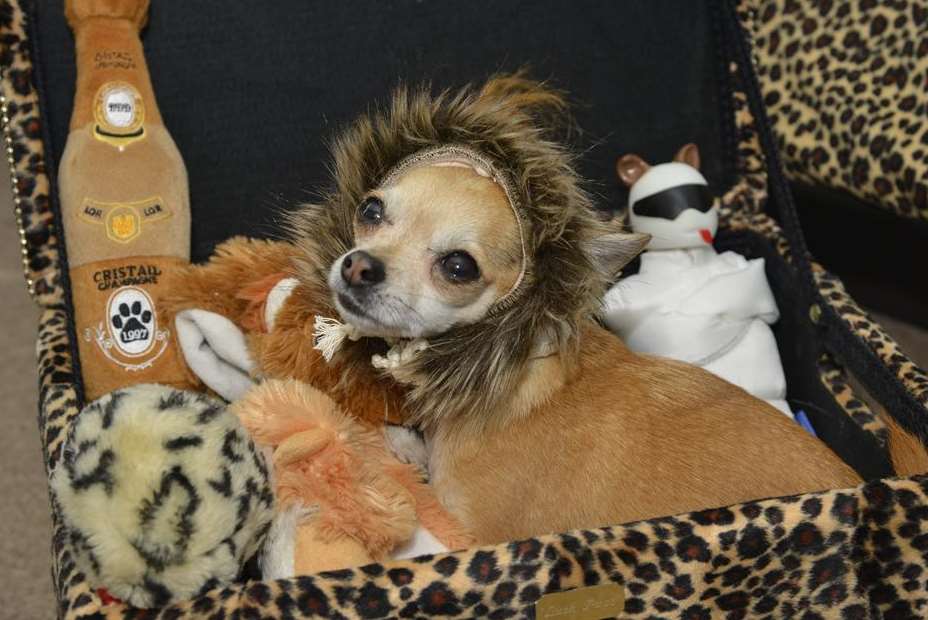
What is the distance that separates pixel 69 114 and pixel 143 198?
181 mm

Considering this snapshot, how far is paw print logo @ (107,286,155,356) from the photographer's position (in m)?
1.13

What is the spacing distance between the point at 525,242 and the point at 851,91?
83 centimetres

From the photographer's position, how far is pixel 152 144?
46.3 inches

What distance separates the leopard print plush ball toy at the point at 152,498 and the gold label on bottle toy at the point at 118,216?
1.37ft

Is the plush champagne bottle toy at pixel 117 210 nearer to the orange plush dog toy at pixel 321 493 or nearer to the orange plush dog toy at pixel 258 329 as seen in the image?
the orange plush dog toy at pixel 258 329

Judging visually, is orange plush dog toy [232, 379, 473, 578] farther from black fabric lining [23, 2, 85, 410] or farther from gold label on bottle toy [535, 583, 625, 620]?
black fabric lining [23, 2, 85, 410]

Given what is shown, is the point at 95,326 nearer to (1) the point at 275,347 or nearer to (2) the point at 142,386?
(1) the point at 275,347

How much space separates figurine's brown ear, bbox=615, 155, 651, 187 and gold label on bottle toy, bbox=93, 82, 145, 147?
70 cm

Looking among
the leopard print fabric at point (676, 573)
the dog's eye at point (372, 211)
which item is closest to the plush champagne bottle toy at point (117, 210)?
the leopard print fabric at point (676, 573)

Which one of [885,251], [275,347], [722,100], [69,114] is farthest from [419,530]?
[885,251]

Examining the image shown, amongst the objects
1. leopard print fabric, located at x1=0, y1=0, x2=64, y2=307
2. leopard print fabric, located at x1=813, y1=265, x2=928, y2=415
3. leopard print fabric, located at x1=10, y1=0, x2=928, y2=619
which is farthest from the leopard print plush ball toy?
leopard print fabric, located at x1=813, y1=265, x2=928, y2=415

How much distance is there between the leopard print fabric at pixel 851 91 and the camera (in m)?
1.39

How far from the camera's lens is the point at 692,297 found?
127 centimetres

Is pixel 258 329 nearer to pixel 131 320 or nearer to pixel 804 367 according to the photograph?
pixel 131 320
